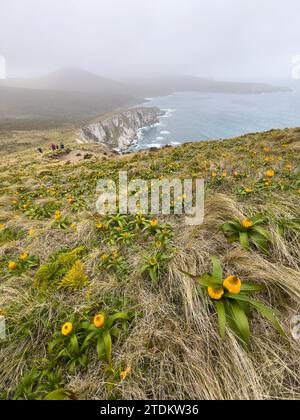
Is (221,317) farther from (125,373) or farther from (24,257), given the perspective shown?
(24,257)

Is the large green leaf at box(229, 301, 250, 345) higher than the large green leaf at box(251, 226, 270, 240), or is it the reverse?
the large green leaf at box(251, 226, 270, 240)

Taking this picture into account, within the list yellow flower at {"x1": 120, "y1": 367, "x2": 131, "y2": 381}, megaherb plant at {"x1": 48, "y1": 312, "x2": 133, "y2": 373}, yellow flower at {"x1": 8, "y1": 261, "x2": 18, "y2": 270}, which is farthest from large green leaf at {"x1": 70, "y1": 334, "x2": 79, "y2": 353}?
yellow flower at {"x1": 8, "y1": 261, "x2": 18, "y2": 270}

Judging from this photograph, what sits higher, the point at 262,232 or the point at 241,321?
the point at 262,232

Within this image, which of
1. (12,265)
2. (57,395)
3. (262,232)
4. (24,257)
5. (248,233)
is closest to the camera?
(57,395)

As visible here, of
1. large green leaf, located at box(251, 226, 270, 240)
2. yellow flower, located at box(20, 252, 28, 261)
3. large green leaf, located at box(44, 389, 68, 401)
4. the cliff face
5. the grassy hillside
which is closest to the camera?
large green leaf, located at box(44, 389, 68, 401)

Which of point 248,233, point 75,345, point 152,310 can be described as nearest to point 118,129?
point 248,233

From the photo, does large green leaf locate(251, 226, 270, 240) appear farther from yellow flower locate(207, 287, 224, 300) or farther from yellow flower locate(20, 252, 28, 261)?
yellow flower locate(20, 252, 28, 261)
